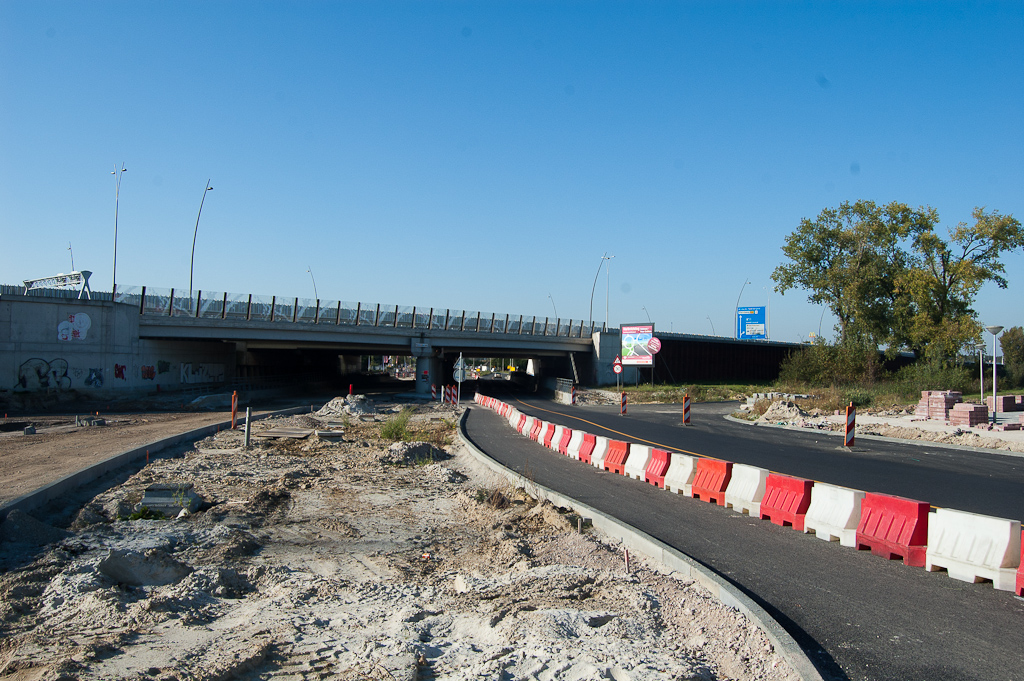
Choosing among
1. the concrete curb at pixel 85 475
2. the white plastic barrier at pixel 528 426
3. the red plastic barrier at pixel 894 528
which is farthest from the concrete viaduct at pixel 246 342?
the red plastic barrier at pixel 894 528

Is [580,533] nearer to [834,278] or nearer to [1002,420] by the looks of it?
Result: [1002,420]

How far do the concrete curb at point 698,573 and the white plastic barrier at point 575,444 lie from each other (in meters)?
5.49

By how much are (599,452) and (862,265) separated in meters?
50.9

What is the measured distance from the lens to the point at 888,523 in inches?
313

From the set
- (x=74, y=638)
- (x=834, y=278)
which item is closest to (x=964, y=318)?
(x=834, y=278)

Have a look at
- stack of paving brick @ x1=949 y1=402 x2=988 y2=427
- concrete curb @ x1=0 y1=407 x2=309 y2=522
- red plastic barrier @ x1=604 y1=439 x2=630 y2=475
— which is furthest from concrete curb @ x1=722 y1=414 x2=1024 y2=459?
concrete curb @ x1=0 y1=407 x2=309 y2=522

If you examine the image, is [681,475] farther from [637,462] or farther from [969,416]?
[969,416]

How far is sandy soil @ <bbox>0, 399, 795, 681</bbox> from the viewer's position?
5004mm

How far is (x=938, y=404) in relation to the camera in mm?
27953

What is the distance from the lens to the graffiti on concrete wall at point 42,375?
111 ft

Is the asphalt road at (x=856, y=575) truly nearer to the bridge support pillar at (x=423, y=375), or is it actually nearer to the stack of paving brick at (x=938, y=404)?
the stack of paving brick at (x=938, y=404)

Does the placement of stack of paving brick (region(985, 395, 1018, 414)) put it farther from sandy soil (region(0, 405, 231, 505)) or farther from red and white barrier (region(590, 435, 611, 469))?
sandy soil (region(0, 405, 231, 505))

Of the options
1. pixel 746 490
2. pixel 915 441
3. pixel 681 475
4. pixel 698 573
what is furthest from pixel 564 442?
pixel 915 441

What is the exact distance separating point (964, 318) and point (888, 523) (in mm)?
50625
